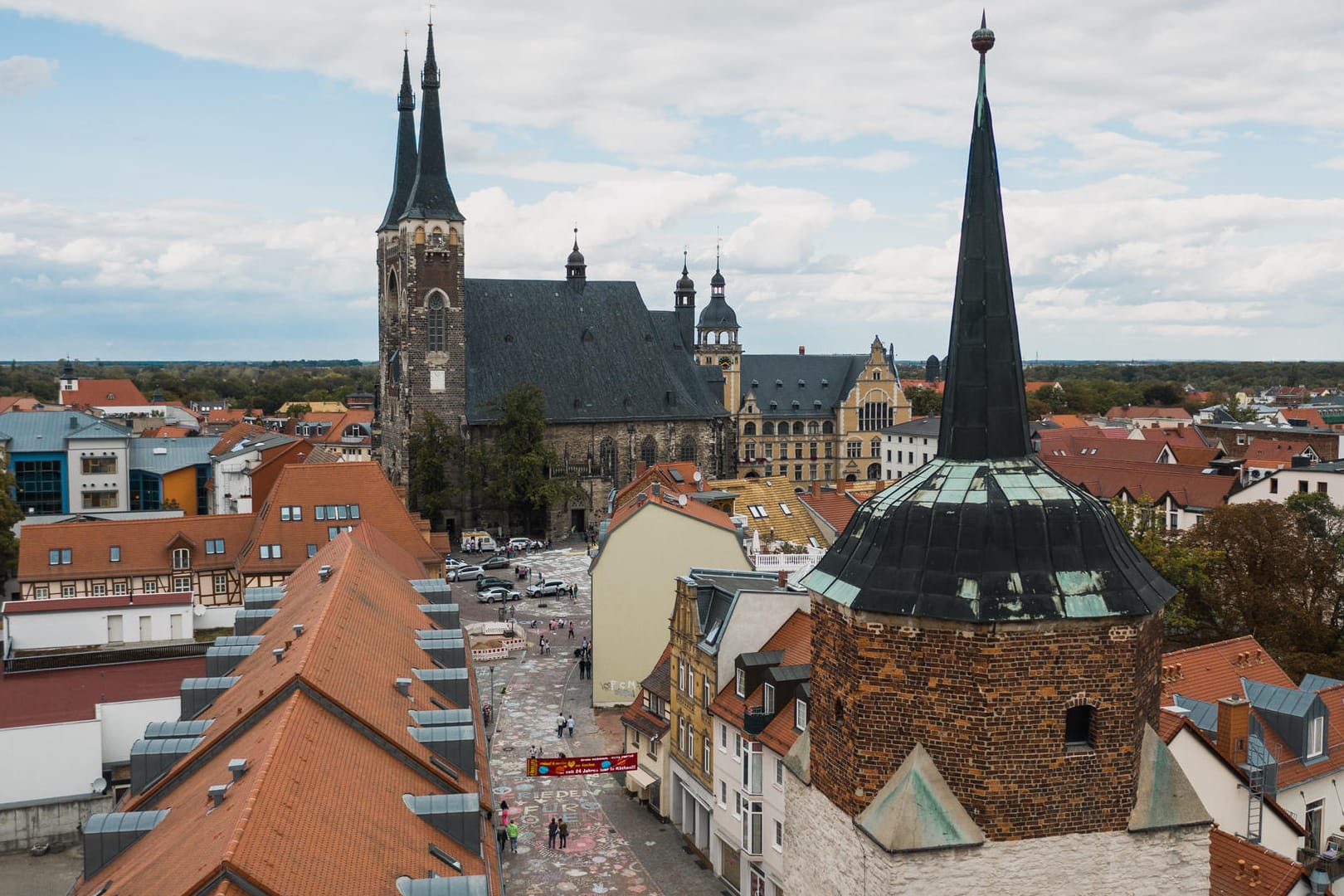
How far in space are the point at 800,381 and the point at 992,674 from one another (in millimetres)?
97381

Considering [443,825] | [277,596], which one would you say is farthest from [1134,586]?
[277,596]

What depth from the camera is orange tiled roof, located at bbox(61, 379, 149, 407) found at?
12862 cm

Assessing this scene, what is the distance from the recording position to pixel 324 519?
154 ft

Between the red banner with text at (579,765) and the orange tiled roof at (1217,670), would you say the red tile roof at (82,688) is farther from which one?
the orange tiled roof at (1217,670)

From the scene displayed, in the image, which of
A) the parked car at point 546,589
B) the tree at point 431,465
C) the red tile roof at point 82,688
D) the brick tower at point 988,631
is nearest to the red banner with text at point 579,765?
the red tile roof at point 82,688

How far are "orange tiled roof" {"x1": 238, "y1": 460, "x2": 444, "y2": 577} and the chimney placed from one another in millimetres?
30671

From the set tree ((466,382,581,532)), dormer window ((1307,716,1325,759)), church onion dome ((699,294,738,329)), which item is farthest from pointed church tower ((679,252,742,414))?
dormer window ((1307,716,1325,759))

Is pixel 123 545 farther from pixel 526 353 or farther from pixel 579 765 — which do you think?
pixel 526 353

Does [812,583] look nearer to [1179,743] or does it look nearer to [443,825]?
[443,825]

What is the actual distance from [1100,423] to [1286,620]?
94044 mm

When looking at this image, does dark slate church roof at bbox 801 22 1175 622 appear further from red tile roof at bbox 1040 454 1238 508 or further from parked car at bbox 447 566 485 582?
red tile roof at bbox 1040 454 1238 508

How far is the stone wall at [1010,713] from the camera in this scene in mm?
8641

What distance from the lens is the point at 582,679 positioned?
4431 centimetres

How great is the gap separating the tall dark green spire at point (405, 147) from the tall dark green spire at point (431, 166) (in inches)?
152
